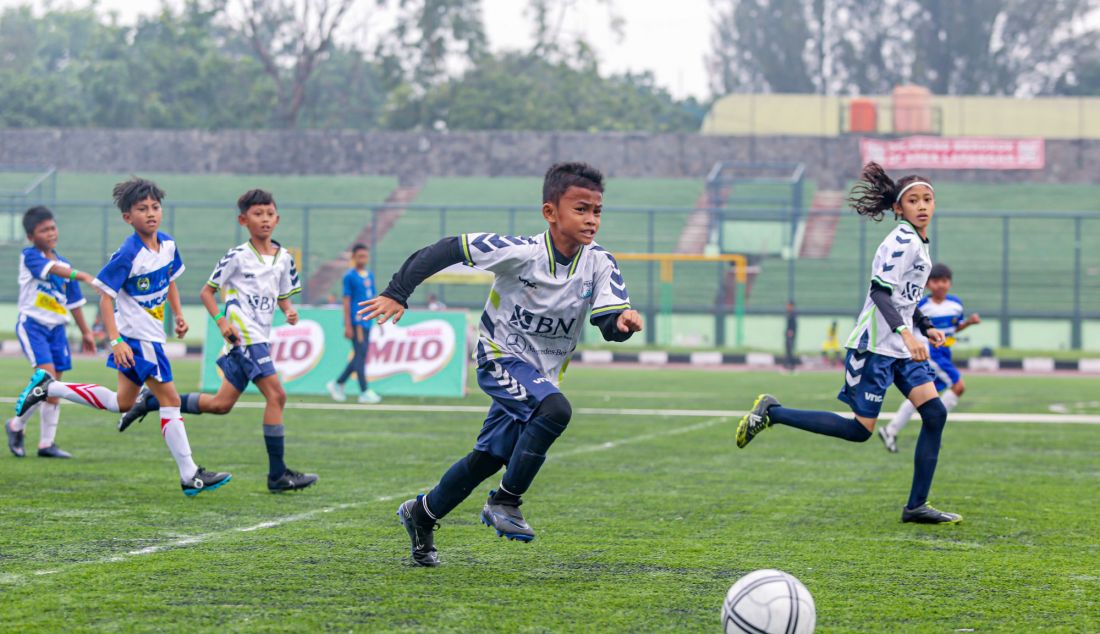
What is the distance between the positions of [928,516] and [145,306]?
4.77 m

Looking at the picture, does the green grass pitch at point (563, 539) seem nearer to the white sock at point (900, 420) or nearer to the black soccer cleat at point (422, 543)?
the black soccer cleat at point (422, 543)

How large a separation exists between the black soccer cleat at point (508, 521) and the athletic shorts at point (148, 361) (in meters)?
3.32

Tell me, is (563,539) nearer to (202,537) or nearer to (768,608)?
(202,537)

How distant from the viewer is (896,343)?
8219 millimetres

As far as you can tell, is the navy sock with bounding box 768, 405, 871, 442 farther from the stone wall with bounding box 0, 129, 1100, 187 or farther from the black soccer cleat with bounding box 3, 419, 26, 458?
the stone wall with bounding box 0, 129, 1100, 187

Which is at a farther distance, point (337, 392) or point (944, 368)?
A: point (337, 392)

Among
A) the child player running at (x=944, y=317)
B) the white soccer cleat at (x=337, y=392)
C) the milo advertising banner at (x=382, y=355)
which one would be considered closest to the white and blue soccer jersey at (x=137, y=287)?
the child player running at (x=944, y=317)

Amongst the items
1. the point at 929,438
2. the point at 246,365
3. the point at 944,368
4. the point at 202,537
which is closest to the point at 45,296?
the point at 246,365

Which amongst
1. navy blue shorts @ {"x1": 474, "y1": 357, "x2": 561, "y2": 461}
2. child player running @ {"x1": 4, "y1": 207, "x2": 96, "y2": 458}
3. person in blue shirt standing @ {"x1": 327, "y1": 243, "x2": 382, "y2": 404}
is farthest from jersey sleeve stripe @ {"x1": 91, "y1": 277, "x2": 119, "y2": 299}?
person in blue shirt standing @ {"x1": 327, "y1": 243, "x2": 382, "y2": 404}

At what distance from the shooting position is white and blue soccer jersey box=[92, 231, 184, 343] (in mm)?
8492

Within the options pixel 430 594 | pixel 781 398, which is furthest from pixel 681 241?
pixel 430 594

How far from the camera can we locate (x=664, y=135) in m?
47.4

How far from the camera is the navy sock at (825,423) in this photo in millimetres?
8289

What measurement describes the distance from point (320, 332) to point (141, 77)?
151 feet
